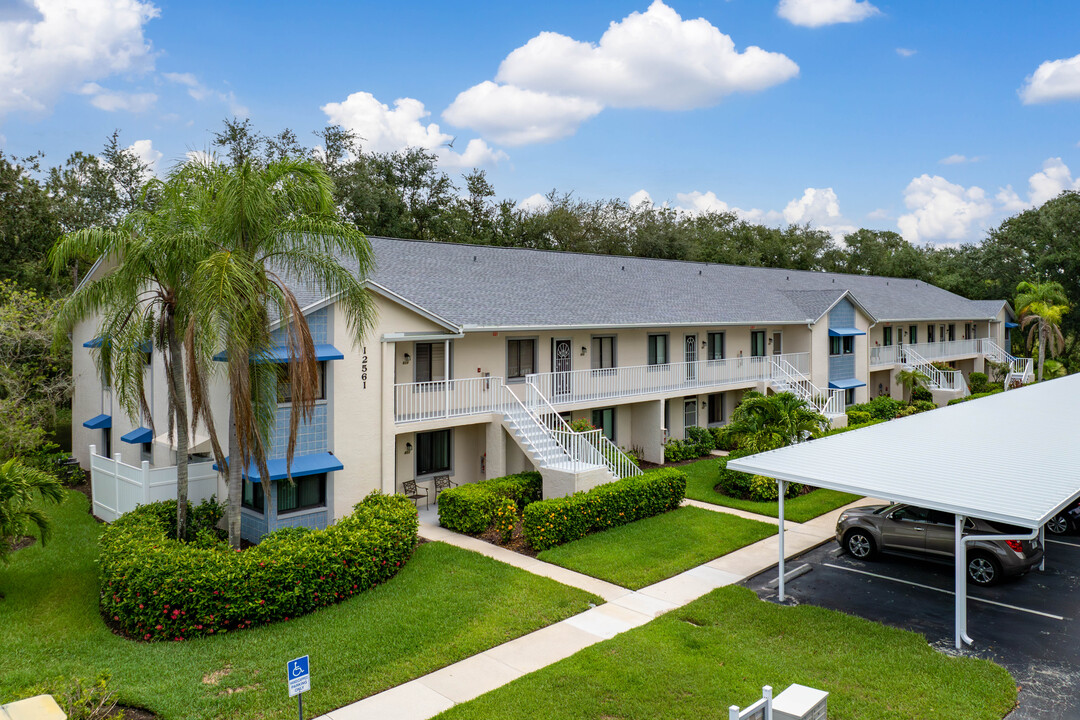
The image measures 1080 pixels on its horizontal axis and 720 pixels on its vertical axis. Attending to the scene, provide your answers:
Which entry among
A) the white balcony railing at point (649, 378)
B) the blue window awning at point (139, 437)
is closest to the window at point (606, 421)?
the white balcony railing at point (649, 378)

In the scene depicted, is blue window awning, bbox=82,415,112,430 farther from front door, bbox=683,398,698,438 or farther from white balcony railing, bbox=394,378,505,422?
front door, bbox=683,398,698,438

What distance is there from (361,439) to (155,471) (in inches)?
174

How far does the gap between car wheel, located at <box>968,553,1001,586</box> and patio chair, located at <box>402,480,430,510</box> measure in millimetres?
12752

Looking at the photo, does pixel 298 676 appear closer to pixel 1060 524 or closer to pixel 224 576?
pixel 224 576

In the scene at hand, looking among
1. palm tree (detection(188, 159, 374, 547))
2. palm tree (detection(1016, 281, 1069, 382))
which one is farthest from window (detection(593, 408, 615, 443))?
palm tree (detection(1016, 281, 1069, 382))

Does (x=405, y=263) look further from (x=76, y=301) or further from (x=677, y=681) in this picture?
(x=677, y=681)

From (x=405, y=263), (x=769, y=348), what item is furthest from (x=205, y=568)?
(x=769, y=348)

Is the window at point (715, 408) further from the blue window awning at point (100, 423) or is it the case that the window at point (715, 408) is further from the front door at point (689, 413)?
the blue window awning at point (100, 423)

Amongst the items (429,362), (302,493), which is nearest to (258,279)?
(302,493)

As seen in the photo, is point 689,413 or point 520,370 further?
point 689,413

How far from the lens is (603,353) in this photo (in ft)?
78.1

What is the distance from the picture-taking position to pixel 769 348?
30547mm

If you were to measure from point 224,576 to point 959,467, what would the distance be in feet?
43.1

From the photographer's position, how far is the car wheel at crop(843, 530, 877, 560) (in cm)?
1441
